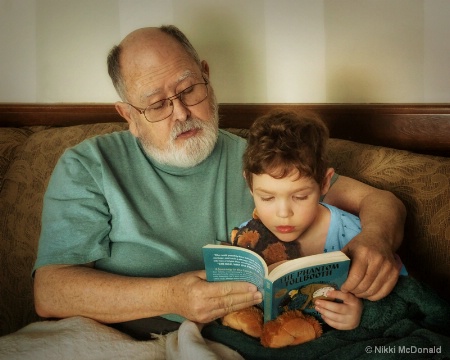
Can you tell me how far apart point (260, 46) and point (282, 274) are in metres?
1.01

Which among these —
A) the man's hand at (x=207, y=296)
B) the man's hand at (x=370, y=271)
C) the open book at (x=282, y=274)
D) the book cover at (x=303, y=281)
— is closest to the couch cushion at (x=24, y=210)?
the man's hand at (x=207, y=296)

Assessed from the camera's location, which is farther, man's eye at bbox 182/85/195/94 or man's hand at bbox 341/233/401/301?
man's eye at bbox 182/85/195/94

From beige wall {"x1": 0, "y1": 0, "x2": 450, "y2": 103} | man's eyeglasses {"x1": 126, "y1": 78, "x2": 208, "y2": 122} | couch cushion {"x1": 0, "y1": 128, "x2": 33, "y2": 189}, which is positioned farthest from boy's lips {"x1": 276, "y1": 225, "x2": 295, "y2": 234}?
couch cushion {"x1": 0, "y1": 128, "x2": 33, "y2": 189}

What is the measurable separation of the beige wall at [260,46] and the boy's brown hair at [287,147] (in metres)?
0.56

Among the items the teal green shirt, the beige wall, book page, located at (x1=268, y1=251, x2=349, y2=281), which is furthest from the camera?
the beige wall

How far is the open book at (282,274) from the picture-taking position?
0.99m

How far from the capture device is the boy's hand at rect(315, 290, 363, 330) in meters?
1.08

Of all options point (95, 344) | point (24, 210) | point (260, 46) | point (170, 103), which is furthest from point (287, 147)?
point (24, 210)

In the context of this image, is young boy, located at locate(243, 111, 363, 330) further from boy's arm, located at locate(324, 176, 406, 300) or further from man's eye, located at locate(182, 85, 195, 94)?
man's eye, located at locate(182, 85, 195, 94)

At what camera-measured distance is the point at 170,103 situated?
53.6 inches

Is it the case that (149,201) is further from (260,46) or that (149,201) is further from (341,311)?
(260,46)

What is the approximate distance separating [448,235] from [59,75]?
145cm

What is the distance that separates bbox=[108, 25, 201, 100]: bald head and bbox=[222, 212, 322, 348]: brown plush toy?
1.66 ft

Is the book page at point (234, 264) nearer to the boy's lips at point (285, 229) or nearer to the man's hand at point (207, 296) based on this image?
the man's hand at point (207, 296)
